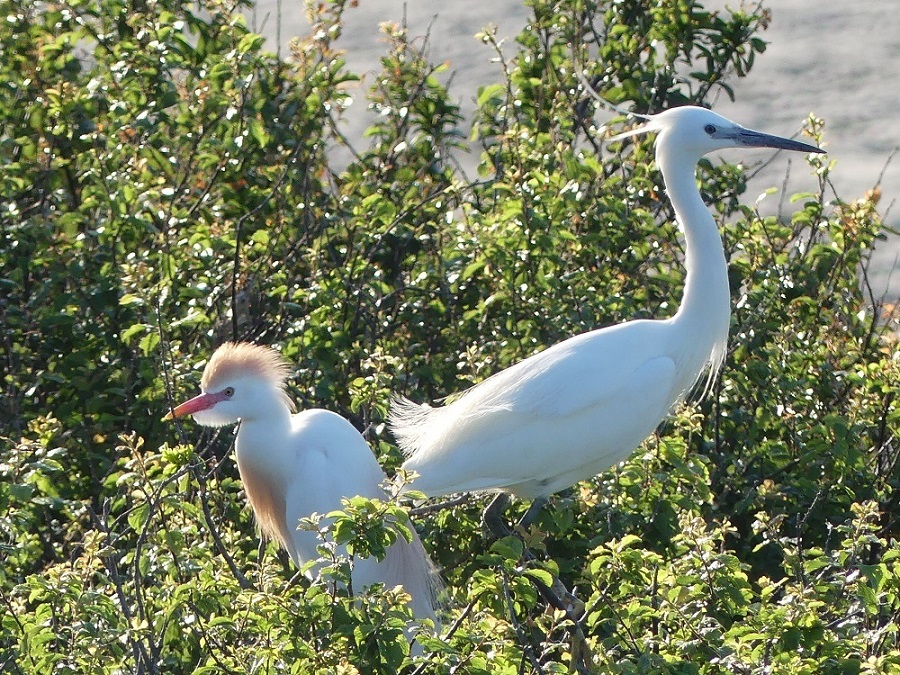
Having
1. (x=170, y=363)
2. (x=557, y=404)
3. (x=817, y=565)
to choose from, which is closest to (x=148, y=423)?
(x=170, y=363)

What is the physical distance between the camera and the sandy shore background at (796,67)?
8.17 meters

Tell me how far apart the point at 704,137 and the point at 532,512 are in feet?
3.76

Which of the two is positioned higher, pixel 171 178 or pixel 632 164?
pixel 171 178

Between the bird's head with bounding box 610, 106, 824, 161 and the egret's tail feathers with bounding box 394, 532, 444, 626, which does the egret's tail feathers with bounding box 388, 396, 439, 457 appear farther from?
the bird's head with bounding box 610, 106, 824, 161

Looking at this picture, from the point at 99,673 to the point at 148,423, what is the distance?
187 cm

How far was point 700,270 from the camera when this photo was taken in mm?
3674

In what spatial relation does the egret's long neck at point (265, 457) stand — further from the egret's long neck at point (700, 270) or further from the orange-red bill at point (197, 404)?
the egret's long neck at point (700, 270)

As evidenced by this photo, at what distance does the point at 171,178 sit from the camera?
15.3ft

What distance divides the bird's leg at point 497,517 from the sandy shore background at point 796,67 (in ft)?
13.0

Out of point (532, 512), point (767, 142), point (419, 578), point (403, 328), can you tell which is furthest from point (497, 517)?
point (767, 142)

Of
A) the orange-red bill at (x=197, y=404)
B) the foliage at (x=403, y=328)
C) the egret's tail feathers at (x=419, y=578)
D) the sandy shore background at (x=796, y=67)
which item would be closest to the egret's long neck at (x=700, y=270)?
the foliage at (x=403, y=328)

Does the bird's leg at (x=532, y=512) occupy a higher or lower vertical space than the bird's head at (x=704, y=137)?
lower

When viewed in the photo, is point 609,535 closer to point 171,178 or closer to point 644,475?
point 644,475

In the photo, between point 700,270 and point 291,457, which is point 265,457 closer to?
point 291,457
